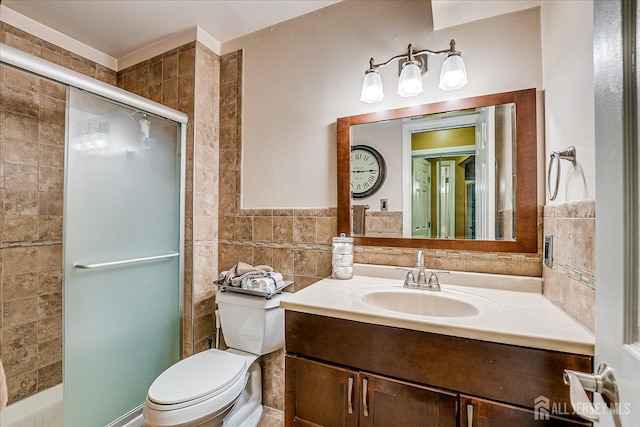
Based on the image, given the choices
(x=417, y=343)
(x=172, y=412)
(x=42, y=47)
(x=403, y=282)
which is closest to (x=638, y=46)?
(x=417, y=343)

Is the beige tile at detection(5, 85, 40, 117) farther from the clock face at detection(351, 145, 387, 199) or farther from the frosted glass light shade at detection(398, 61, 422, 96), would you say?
the frosted glass light shade at detection(398, 61, 422, 96)

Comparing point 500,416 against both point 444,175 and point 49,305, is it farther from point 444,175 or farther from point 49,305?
point 49,305

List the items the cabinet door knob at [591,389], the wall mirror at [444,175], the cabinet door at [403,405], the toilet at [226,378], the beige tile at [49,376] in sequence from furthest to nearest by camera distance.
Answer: the beige tile at [49,376]
the wall mirror at [444,175]
the toilet at [226,378]
the cabinet door at [403,405]
the cabinet door knob at [591,389]

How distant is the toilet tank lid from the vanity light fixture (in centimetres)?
116

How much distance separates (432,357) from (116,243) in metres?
1.58

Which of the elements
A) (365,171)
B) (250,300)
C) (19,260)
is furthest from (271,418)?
(19,260)

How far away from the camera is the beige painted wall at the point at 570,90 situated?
0.82 m

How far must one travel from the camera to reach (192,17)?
1.74 metres

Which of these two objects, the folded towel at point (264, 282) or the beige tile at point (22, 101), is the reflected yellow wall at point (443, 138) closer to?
the folded towel at point (264, 282)

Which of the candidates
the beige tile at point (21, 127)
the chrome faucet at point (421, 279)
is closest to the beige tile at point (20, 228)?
the beige tile at point (21, 127)

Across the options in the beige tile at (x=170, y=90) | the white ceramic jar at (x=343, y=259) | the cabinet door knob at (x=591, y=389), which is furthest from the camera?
the beige tile at (x=170, y=90)

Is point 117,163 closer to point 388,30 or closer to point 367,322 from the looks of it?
point 367,322

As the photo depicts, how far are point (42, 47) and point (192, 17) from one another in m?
1.00

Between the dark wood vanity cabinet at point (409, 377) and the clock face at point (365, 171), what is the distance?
0.74 meters
